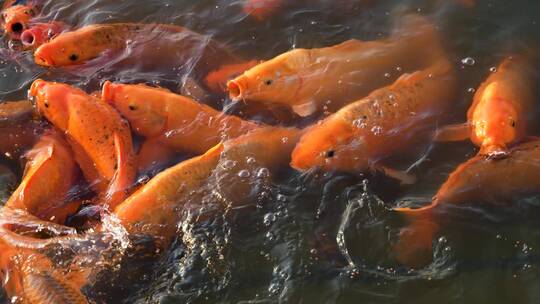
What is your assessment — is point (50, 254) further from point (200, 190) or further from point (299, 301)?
point (299, 301)

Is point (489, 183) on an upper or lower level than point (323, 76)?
lower

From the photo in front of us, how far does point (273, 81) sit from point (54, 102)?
5.50 ft

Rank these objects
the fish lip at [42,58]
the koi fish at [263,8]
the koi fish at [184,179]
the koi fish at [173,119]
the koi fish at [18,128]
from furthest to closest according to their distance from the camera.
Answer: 1. the koi fish at [263,8]
2. the fish lip at [42,58]
3. the koi fish at [18,128]
4. the koi fish at [173,119]
5. the koi fish at [184,179]

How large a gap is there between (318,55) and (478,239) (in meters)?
1.86

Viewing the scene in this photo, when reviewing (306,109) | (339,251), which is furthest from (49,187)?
(339,251)

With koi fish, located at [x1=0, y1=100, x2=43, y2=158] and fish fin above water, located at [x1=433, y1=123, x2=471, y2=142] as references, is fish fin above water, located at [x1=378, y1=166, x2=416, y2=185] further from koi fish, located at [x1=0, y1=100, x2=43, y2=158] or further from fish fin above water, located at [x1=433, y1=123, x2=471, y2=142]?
koi fish, located at [x1=0, y1=100, x2=43, y2=158]

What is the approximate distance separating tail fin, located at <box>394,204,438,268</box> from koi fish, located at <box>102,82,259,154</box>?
1.36m

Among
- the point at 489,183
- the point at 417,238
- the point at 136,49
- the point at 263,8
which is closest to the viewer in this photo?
the point at 417,238

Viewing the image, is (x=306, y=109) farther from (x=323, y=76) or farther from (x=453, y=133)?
(x=453, y=133)

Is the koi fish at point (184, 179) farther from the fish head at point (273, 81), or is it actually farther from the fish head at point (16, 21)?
the fish head at point (16, 21)

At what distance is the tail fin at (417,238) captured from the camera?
3358mm

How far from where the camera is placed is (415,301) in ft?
10.5

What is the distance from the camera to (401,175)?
12.5ft

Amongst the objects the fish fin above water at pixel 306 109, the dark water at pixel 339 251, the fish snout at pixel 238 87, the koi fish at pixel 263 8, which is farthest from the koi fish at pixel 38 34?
the fish fin above water at pixel 306 109
